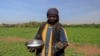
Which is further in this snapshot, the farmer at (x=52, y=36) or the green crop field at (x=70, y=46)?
the green crop field at (x=70, y=46)

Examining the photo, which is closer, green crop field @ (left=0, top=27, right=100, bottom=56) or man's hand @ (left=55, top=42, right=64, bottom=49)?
man's hand @ (left=55, top=42, right=64, bottom=49)

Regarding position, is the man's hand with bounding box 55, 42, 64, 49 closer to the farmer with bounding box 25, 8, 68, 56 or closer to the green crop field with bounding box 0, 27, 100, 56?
the farmer with bounding box 25, 8, 68, 56

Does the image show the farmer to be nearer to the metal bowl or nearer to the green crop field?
the metal bowl

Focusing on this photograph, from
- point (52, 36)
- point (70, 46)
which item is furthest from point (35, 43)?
point (70, 46)

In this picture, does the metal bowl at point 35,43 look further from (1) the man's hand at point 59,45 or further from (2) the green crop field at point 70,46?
(2) the green crop field at point 70,46

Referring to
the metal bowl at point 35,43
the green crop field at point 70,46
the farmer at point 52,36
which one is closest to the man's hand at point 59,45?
the farmer at point 52,36

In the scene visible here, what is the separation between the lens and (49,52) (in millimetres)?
3795

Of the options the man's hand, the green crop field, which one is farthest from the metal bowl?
the green crop field

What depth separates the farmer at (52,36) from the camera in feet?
12.4

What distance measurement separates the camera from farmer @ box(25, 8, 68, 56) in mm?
3787

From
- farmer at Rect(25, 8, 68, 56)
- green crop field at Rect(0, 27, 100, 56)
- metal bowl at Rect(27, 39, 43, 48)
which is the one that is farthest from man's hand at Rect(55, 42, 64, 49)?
green crop field at Rect(0, 27, 100, 56)

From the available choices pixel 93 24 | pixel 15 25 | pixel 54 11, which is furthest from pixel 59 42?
pixel 15 25

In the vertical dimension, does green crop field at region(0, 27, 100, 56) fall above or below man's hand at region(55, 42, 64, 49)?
below

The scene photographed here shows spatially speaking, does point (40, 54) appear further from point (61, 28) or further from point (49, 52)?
point (61, 28)
